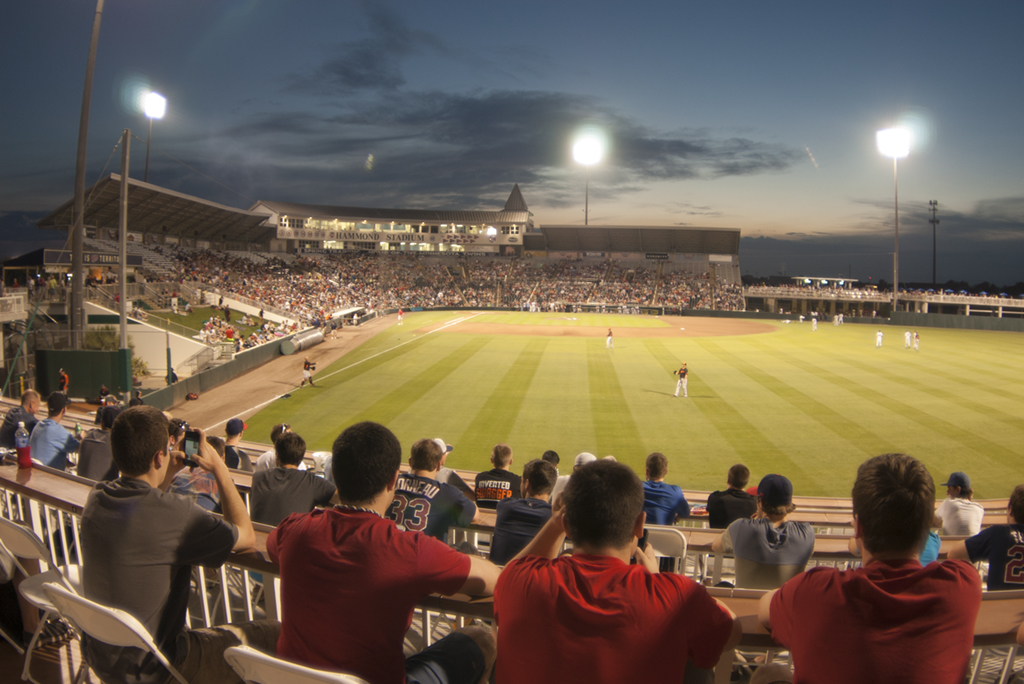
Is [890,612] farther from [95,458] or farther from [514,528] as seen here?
[95,458]

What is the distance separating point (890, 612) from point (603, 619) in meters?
1.07

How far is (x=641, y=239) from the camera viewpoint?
85.1 m

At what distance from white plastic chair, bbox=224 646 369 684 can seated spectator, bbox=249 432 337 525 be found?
236cm

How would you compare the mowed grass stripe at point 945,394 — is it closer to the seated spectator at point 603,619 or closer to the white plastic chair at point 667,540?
the white plastic chair at point 667,540

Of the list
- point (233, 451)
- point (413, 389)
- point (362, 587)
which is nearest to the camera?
point (362, 587)

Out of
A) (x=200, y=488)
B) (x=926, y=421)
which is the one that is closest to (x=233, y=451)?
(x=200, y=488)

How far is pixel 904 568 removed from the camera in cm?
242

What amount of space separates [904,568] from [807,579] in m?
0.39

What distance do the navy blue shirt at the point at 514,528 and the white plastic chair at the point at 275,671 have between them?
6.36ft

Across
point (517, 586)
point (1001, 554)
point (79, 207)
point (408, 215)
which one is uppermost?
point (408, 215)

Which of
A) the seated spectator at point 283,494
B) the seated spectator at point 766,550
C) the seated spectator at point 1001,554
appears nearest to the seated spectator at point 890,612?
the seated spectator at point 766,550

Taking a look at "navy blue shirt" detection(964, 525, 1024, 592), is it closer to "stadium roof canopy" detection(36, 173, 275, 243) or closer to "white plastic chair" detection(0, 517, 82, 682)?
"white plastic chair" detection(0, 517, 82, 682)

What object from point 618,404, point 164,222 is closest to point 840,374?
point 618,404

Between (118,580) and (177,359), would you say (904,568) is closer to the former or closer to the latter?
(118,580)
